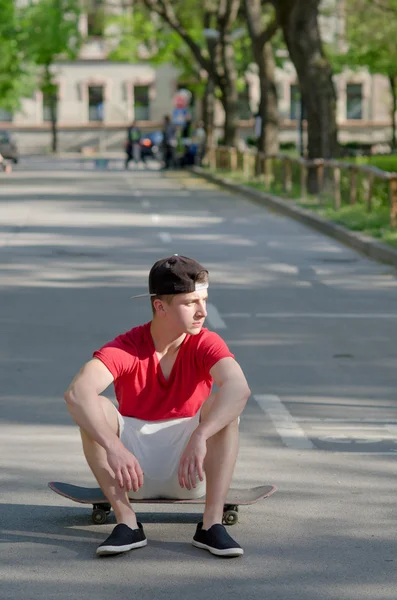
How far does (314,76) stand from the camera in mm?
33406

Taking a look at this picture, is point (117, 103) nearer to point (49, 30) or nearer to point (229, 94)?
point (49, 30)

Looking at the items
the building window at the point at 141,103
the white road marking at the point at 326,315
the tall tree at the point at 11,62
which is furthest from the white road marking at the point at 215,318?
the building window at the point at 141,103

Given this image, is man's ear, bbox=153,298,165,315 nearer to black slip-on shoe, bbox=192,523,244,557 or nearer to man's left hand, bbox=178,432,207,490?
man's left hand, bbox=178,432,207,490

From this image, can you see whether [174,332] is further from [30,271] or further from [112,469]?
[30,271]

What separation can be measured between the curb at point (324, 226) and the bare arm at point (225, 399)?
12.8 m

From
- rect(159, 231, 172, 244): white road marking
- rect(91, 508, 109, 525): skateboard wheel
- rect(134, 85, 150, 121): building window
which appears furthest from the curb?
rect(134, 85, 150, 121): building window

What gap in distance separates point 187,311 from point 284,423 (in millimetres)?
2775

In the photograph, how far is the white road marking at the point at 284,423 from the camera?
26.6ft

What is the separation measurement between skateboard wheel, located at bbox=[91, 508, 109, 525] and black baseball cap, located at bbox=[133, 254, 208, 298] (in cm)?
95

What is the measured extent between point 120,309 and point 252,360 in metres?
3.23

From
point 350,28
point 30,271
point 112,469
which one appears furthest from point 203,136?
point 112,469

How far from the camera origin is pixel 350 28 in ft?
207

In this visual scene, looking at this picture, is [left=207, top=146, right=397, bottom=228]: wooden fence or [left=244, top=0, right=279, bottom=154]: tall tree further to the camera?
[left=244, top=0, right=279, bottom=154]: tall tree

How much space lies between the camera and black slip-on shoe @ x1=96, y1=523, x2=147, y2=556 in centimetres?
580
